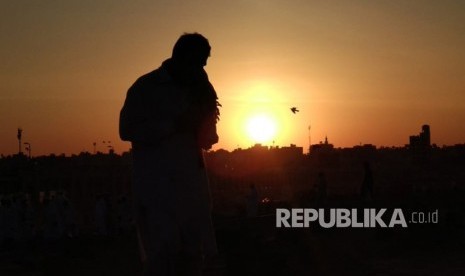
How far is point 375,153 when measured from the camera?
15662 cm

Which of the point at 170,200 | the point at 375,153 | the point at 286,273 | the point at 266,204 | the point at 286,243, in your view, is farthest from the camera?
the point at 375,153

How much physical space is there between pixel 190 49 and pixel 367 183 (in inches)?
953

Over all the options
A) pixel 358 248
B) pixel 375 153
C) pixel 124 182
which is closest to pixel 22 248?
pixel 358 248

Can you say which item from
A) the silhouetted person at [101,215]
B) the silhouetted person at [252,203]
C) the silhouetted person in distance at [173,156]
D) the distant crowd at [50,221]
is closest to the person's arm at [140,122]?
the silhouetted person in distance at [173,156]

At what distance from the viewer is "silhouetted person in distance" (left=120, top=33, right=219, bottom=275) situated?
14.0ft

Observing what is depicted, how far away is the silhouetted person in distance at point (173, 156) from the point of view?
14.0 ft

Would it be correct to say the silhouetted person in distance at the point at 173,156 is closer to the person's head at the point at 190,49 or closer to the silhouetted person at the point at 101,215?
the person's head at the point at 190,49

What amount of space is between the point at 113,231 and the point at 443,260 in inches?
617

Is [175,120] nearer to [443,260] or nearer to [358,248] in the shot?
[443,260]

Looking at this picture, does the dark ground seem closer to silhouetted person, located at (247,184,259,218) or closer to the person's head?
the person's head

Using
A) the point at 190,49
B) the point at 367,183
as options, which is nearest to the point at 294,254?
the point at 367,183

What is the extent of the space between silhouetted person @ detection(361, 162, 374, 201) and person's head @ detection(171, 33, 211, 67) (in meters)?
23.3

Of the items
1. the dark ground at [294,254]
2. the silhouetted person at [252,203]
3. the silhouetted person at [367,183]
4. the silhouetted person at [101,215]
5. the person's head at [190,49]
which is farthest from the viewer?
the silhouetted person at [252,203]

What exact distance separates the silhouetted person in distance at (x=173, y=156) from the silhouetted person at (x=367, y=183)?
76.6ft
